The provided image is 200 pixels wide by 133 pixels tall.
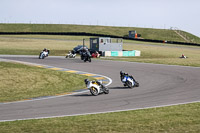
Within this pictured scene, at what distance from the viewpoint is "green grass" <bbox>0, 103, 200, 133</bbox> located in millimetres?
10016

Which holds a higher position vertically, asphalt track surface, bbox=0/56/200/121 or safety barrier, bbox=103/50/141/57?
safety barrier, bbox=103/50/141/57

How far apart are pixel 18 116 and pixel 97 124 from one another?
3.58 meters

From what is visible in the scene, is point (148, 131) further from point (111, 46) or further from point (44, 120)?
point (111, 46)

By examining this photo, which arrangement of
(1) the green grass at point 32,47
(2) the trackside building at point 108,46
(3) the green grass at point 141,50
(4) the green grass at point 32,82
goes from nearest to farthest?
1. (4) the green grass at point 32,82
2. (3) the green grass at point 141,50
3. (2) the trackside building at point 108,46
4. (1) the green grass at point 32,47

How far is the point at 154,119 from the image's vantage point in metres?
11.5

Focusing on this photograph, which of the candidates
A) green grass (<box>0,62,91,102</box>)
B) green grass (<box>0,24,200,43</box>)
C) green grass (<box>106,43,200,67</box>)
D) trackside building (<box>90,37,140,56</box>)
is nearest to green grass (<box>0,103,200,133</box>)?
green grass (<box>0,62,91,102</box>)

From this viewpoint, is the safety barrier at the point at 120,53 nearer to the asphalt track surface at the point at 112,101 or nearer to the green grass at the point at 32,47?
the green grass at the point at 32,47

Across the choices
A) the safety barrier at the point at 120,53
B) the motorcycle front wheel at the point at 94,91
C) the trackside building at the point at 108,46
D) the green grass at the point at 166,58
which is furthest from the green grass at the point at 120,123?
the trackside building at the point at 108,46

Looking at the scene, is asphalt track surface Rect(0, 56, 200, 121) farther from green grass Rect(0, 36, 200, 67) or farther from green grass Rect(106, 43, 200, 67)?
green grass Rect(0, 36, 200, 67)

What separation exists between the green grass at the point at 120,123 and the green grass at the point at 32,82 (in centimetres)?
658

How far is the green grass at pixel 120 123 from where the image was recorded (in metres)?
10.0

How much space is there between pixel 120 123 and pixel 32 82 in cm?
1288

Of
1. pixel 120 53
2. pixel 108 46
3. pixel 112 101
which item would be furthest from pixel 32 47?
pixel 112 101

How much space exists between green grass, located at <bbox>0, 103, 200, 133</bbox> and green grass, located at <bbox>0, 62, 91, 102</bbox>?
6.58 m
